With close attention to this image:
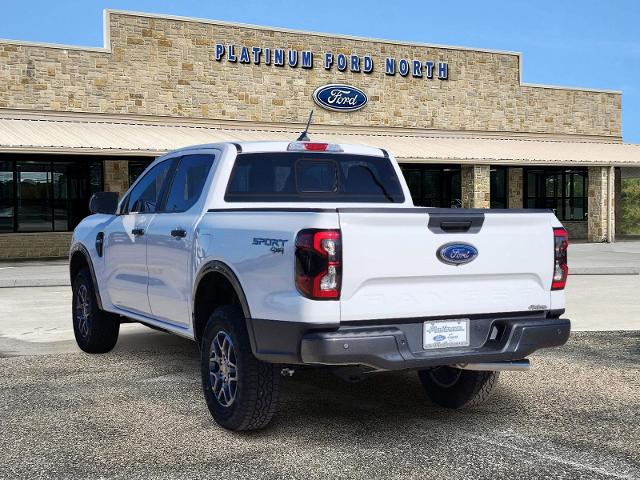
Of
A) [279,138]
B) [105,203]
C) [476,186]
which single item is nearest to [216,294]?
[105,203]

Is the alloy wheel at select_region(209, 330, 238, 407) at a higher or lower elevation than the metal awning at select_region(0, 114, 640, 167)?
lower

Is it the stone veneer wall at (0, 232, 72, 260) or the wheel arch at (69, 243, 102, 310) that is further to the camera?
the stone veneer wall at (0, 232, 72, 260)

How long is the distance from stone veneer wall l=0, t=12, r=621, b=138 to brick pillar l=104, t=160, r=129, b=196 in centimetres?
162

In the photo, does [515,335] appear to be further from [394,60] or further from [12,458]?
[394,60]

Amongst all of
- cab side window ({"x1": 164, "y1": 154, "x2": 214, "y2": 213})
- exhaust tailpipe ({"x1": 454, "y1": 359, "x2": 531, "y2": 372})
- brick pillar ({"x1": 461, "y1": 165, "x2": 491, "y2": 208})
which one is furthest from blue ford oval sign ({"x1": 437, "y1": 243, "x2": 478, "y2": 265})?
brick pillar ({"x1": 461, "y1": 165, "x2": 491, "y2": 208})

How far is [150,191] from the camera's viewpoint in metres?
7.79

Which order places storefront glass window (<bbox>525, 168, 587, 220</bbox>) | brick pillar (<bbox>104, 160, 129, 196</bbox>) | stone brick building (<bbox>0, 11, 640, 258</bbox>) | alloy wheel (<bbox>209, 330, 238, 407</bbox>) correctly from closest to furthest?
alloy wheel (<bbox>209, 330, 238, 407</bbox>), stone brick building (<bbox>0, 11, 640, 258</bbox>), brick pillar (<bbox>104, 160, 129, 196</bbox>), storefront glass window (<bbox>525, 168, 587, 220</bbox>)

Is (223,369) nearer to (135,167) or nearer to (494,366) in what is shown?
(494,366)

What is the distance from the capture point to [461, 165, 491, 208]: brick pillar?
Answer: 2859cm

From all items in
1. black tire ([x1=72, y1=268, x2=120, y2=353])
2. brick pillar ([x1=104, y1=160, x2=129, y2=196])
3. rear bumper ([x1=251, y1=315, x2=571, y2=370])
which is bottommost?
black tire ([x1=72, y1=268, x2=120, y2=353])

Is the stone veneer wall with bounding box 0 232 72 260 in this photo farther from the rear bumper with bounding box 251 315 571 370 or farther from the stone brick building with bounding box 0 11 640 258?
the rear bumper with bounding box 251 315 571 370

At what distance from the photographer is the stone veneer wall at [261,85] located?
2544 centimetres

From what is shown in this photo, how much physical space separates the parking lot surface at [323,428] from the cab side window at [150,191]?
149 centimetres

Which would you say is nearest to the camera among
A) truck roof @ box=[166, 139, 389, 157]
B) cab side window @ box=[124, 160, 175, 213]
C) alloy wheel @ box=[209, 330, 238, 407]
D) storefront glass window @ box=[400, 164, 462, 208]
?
alloy wheel @ box=[209, 330, 238, 407]
